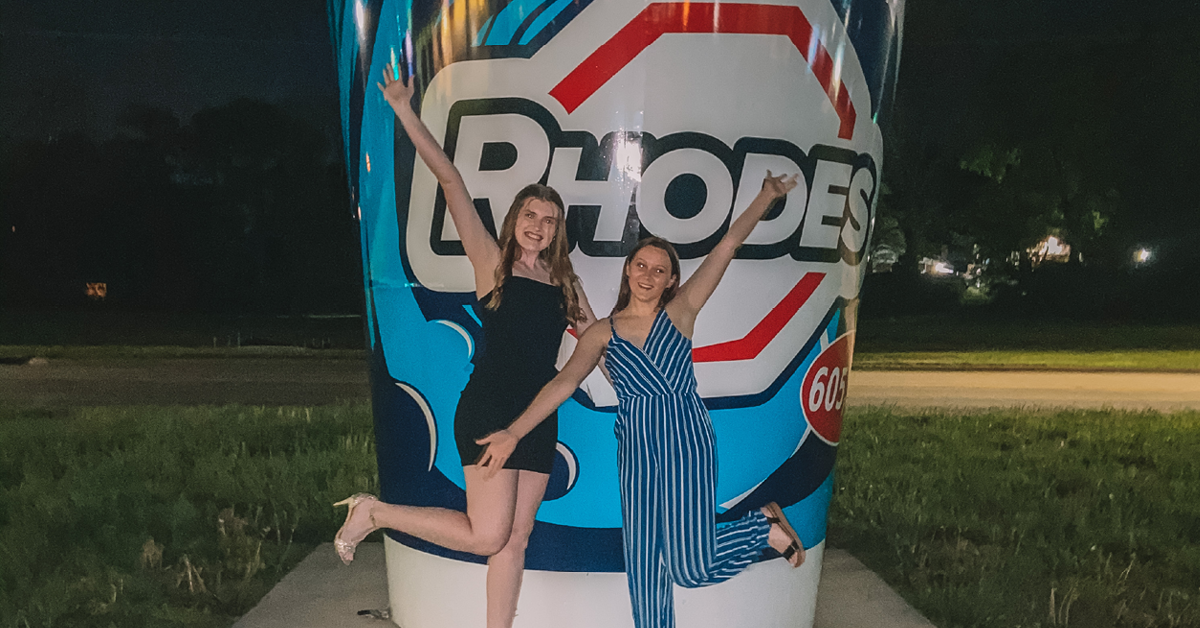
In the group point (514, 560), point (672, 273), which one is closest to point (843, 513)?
point (514, 560)

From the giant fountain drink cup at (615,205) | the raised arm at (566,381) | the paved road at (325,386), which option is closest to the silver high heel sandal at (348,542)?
the giant fountain drink cup at (615,205)

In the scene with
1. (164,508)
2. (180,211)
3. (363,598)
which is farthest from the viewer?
(180,211)

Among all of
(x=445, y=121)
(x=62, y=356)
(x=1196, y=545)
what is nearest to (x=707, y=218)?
(x=445, y=121)

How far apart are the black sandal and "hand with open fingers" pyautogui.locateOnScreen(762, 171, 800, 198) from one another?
1047 millimetres

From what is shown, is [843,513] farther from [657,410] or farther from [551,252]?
[551,252]

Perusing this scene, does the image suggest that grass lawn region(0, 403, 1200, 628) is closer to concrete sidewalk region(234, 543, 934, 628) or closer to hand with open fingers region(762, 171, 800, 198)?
concrete sidewalk region(234, 543, 934, 628)

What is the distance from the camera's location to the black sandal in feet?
9.43

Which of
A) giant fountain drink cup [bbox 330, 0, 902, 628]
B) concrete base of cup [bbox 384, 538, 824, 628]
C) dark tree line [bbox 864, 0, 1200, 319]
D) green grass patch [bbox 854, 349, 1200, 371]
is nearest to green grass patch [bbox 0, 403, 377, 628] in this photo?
concrete base of cup [bbox 384, 538, 824, 628]

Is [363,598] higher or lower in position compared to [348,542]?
lower

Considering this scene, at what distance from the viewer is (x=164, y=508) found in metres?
5.54

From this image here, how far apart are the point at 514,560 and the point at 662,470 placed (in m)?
0.58

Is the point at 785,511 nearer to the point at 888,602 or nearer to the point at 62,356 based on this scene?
the point at 888,602

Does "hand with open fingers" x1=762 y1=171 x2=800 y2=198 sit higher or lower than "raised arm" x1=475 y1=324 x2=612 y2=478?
higher

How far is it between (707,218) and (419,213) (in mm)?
935
